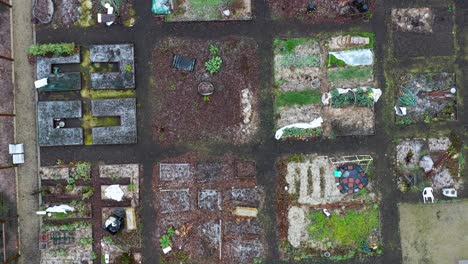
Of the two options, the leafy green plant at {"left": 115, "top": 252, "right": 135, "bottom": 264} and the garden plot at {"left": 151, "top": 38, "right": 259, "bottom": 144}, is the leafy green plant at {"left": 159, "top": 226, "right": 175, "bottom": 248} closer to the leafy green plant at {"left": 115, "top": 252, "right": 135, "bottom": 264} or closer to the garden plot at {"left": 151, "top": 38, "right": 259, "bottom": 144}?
the leafy green plant at {"left": 115, "top": 252, "right": 135, "bottom": 264}

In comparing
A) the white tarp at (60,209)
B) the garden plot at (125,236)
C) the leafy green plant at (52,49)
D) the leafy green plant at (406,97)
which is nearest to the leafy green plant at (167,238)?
the garden plot at (125,236)

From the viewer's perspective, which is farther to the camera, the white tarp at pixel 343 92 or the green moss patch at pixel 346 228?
the green moss patch at pixel 346 228

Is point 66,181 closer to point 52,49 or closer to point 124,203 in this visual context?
point 124,203

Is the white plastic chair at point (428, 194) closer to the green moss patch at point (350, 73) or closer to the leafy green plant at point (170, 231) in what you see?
the green moss patch at point (350, 73)

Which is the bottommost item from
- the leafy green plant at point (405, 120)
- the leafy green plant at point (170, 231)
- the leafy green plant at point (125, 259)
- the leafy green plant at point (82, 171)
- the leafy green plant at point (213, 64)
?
the leafy green plant at point (125, 259)

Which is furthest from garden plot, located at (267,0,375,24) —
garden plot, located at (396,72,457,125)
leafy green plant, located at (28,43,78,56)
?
leafy green plant, located at (28,43,78,56)

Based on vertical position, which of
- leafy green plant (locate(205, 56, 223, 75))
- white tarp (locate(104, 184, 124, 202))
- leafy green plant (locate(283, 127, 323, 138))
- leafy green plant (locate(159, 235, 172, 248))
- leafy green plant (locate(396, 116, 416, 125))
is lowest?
leafy green plant (locate(159, 235, 172, 248))

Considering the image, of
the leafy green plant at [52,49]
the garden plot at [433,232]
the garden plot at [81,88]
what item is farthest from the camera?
the garden plot at [433,232]
